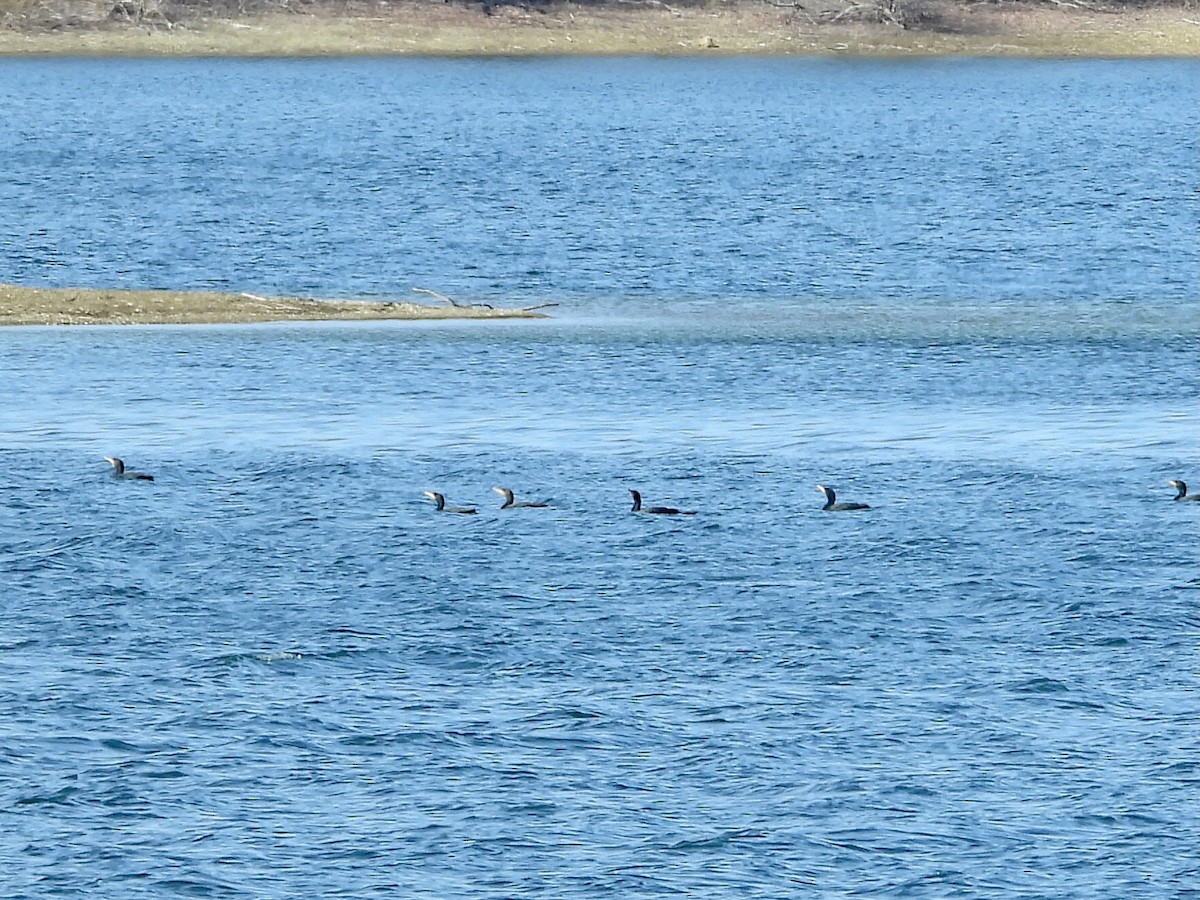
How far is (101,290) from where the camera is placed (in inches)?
2525

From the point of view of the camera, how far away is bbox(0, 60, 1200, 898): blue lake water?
76.5 feet

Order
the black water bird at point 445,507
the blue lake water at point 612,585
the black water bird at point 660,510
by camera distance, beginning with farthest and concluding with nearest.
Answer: the black water bird at point 445,507, the black water bird at point 660,510, the blue lake water at point 612,585

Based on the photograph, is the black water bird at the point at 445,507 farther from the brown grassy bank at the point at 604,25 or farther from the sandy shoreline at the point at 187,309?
the brown grassy bank at the point at 604,25

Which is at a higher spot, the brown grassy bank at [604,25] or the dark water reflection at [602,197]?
the brown grassy bank at [604,25]

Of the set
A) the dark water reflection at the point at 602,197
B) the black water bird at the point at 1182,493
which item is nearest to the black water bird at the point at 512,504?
the black water bird at the point at 1182,493

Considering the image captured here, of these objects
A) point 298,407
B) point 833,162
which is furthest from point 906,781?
point 833,162

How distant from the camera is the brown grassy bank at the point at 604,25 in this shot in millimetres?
191000

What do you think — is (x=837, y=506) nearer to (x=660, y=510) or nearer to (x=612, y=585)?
(x=660, y=510)

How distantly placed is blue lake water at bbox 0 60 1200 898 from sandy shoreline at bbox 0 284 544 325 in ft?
4.71

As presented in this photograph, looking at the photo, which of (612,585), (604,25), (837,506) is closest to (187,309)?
(837,506)

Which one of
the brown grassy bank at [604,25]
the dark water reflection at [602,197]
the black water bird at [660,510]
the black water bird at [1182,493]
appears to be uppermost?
the brown grassy bank at [604,25]

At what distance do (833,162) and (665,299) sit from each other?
60008 millimetres

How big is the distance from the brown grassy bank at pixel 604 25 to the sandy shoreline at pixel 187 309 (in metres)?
131

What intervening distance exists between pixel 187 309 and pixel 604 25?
137 meters
